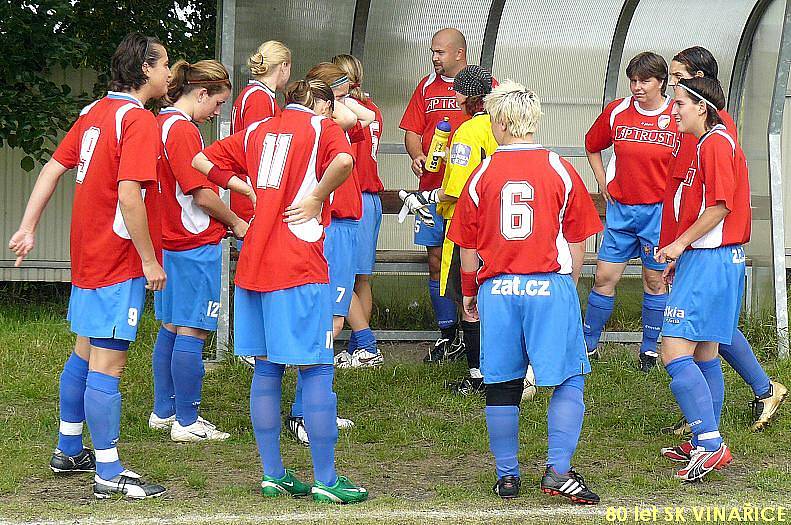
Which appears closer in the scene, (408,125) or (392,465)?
(392,465)

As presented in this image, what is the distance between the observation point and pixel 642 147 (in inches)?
266

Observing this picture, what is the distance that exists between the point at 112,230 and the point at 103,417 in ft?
2.61

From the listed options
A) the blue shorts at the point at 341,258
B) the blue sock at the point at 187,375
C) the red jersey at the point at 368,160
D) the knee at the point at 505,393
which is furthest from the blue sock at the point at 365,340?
the knee at the point at 505,393

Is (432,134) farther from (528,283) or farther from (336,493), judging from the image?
(336,493)

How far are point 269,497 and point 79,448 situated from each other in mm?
1034

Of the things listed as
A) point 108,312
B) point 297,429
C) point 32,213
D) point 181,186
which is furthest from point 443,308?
point 32,213

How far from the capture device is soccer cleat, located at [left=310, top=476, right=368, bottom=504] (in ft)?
14.4

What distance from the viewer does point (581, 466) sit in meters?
5.09

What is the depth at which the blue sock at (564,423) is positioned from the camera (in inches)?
175

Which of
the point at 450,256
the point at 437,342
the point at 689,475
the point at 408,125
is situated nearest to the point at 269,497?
the point at 689,475

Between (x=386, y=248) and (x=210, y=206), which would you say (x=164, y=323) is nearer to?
(x=210, y=206)

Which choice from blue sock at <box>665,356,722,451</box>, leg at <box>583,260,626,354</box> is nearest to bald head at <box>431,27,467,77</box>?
leg at <box>583,260,626,354</box>

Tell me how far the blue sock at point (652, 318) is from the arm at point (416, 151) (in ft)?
5.70

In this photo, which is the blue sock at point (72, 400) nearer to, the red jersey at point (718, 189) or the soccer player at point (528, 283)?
the soccer player at point (528, 283)
